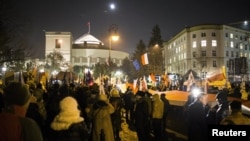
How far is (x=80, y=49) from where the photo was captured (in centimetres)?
14525

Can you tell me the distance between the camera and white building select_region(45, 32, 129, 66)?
13450 cm


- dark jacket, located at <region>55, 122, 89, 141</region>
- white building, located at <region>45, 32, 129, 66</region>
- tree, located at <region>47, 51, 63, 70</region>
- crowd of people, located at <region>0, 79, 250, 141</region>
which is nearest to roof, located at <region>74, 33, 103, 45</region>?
white building, located at <region>45, 32, 129, 66</region>

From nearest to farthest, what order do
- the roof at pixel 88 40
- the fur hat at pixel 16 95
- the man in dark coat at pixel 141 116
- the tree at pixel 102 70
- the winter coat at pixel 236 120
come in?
the fur hat at pixel 16 95, the winter coat at pixel 236 120, the man in dark coat at pixel 141 116, the tree at pixel 102 70, the roof at pixel 88 40

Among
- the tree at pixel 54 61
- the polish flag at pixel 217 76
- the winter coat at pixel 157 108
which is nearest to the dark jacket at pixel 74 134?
the winter coat at pixel 157 108

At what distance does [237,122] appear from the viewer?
5.72 metres

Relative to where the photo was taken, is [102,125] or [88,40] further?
[88,40]

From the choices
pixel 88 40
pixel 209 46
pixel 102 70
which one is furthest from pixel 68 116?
pixel 88 40

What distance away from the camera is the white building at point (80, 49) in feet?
441

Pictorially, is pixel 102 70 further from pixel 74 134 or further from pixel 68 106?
pixel 74 134

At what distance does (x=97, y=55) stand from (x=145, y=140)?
134 m

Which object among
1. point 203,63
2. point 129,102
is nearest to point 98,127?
point 129,102

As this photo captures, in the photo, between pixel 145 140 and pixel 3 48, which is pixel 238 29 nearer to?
pixel 3 48

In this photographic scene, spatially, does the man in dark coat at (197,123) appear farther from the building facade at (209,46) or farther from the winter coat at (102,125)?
the building facade at (209,46)

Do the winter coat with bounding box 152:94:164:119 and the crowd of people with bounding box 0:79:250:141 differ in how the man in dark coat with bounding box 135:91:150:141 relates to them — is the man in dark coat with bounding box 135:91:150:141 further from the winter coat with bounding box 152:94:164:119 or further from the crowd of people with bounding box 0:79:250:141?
the winter coat with bounding box 152:94:164:119
